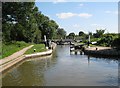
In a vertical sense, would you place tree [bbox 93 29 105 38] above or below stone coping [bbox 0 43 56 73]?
above

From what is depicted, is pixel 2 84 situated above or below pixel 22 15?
below

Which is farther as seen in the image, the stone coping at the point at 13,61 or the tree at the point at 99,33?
the tree at the point at 99,33

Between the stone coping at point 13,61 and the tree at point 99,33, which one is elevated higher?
the tree at point 99,33

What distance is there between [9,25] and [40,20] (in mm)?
31232

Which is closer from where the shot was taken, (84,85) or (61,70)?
(84,85)

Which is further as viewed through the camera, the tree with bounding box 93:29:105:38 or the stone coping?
the tree with bounding box 93:29:105:38

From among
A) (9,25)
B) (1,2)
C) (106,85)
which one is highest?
(1,2)

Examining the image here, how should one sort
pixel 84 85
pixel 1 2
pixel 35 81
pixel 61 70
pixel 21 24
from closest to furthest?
1. pixel 84 85
2. pixel 35 81
3. pixel 61 70
4. pixel 1 2
5. pixel 21 24

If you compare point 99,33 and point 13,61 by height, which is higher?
point 99,33

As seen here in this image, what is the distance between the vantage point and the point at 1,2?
41.4 m

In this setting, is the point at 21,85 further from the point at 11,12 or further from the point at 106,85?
the point at 11,12

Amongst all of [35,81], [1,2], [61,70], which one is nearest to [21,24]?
[1,2]

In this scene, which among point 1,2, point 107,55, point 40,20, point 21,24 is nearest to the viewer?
point 107,55

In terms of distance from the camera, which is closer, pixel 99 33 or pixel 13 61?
pixel 13 61
